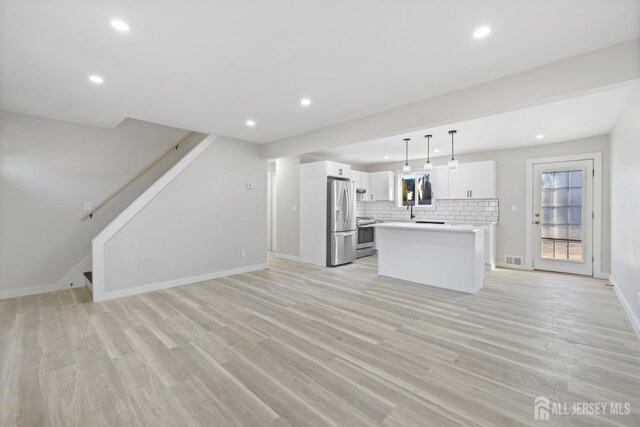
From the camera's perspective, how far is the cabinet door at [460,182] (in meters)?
6.26

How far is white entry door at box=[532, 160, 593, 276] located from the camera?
5.15m

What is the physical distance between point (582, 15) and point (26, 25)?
13.1ft

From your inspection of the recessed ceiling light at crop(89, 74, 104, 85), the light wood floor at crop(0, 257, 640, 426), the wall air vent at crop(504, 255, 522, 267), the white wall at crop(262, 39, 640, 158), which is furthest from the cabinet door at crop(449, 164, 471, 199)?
the recessed ceiling light at crop(89, 74, 104, 85)

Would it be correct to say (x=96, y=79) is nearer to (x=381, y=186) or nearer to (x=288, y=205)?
(x=288, y=205)

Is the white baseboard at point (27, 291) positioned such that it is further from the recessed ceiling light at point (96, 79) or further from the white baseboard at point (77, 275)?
the recessed ceiling light at point (96, 79)

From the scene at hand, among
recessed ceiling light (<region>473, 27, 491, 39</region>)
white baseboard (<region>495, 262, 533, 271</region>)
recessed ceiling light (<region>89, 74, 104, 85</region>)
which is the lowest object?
white baseboard (<region>495, 262, 533, 271</region>)

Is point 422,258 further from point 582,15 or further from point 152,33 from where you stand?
point 152,33

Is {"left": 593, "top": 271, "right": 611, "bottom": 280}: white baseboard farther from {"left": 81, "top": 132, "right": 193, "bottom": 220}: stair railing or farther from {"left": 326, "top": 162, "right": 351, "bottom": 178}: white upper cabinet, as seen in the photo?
{"left": 81, "top": 132, "right": 193, "bottom": 220}: stair railing

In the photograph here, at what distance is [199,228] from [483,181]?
19.3 feet

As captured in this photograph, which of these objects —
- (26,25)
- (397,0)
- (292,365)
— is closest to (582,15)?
(397,0)

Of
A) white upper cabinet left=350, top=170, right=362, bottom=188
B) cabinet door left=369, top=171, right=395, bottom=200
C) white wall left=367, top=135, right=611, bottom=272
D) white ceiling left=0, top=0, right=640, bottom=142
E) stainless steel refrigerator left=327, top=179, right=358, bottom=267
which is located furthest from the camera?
cabinet door left=369, top=171, right=395, bottom=200

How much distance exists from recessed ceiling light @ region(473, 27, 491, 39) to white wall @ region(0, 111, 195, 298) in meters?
5.40

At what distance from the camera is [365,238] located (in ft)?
23.5

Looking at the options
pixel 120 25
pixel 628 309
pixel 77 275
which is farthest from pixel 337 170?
pixel 77 275
